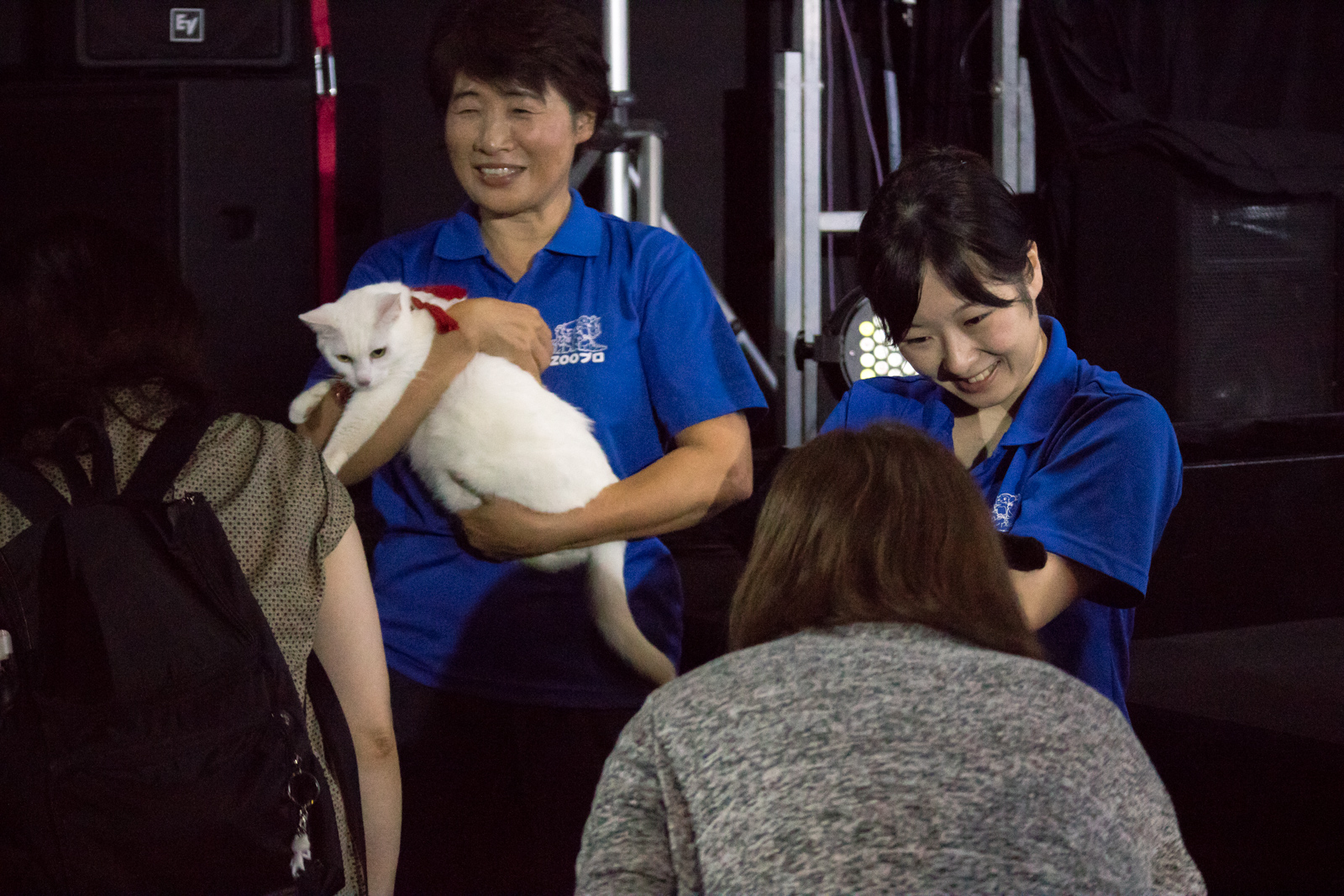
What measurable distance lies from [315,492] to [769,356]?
2170 mm

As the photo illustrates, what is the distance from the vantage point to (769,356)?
315 centimetres

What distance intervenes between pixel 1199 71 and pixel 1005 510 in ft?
8.73

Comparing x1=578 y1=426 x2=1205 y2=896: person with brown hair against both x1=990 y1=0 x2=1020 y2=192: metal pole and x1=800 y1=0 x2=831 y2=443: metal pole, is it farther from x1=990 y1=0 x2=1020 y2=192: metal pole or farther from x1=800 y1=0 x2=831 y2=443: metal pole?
x1=990 y1=0 x2=1020 y2=192: metal pole

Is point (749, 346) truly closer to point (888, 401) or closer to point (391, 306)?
point (888, 401)

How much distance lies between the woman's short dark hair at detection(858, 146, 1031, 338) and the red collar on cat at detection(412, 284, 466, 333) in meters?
0.52

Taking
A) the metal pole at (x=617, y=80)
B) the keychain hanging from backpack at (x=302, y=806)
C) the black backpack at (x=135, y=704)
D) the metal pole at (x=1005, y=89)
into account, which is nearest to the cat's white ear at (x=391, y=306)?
the black backpack at (x=135, y=704)

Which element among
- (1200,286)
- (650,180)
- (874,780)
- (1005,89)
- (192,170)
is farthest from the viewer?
(1005,89)

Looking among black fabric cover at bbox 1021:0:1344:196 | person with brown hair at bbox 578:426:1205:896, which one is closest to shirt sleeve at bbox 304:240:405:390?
person with brown hair at bbox 578:426:1205:896

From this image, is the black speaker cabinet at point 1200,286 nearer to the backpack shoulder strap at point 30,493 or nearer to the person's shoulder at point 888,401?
the person's shoulder at point 888,401

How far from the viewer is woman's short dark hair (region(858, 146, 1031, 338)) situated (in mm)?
1272

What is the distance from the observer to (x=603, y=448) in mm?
1497

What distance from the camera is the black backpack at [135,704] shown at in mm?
906

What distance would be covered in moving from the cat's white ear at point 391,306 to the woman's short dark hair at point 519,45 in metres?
0.27

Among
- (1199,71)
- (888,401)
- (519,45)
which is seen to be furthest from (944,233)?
(1199,71)
